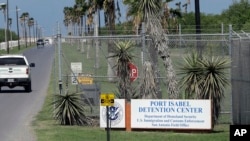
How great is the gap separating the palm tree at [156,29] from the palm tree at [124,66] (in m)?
0.91

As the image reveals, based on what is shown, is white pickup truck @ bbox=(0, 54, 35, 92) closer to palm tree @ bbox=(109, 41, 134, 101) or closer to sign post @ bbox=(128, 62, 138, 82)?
sign post @ bbox=(128, 62, 138, 82)

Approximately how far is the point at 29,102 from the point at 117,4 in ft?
48.1

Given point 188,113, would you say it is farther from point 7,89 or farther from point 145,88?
point 7,89

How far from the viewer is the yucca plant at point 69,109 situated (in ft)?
67.5

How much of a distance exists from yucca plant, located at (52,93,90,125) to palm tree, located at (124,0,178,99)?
8.54 ft

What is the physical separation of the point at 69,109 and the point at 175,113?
Answer: 3325mm

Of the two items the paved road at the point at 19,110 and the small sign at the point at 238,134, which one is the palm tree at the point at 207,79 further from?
the small sign at the point at 238,134

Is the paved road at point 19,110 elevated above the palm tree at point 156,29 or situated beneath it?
situated beneath

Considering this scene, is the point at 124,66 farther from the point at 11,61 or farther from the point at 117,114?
the point at 11,61

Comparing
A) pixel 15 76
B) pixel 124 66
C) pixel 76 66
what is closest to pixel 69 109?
pixel 124 66

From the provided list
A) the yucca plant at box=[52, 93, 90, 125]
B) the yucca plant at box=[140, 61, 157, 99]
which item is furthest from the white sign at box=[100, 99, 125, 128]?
the yucca plant at box=[140, 61, 157, 99]

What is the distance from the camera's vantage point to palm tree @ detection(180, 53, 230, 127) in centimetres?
1962

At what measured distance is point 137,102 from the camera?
746 inches

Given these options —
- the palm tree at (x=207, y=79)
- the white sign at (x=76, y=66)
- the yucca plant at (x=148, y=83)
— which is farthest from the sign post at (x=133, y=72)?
the white sign at (x=76, y=66)
